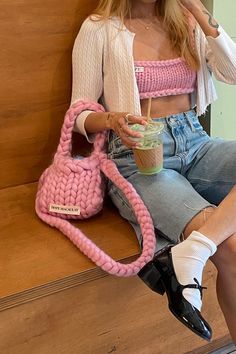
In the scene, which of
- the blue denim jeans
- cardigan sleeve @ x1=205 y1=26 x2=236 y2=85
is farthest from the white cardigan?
the blue denim jeans

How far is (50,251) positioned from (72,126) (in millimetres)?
345

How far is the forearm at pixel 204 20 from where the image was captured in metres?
1.36

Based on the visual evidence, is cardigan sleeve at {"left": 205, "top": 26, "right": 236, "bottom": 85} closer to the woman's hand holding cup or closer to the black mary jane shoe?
the woman's hand holding cup

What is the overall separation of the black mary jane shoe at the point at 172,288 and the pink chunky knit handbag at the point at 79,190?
0.07 meters

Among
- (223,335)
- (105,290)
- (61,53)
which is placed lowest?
(223,335)

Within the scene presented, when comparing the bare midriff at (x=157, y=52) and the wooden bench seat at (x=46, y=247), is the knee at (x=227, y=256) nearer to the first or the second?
the wooden bench seat at (x=46, y=247)

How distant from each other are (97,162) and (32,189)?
0.30 meters

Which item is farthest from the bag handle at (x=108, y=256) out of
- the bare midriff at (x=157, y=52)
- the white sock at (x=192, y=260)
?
the bare midriff at (x=157, y=52)

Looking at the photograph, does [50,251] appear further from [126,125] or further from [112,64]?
[112,64]

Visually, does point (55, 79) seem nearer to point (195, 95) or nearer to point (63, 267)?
point (195, 95)

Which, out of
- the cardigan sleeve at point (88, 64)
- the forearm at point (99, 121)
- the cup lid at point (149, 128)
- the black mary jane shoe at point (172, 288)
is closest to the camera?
the black mary jane shoe at point (172, 288)

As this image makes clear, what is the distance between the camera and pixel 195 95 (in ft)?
4.83

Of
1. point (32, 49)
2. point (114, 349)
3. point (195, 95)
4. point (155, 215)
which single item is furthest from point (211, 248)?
point (32, 49)

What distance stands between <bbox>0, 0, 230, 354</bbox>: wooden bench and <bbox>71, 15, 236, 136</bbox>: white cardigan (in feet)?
0.43
